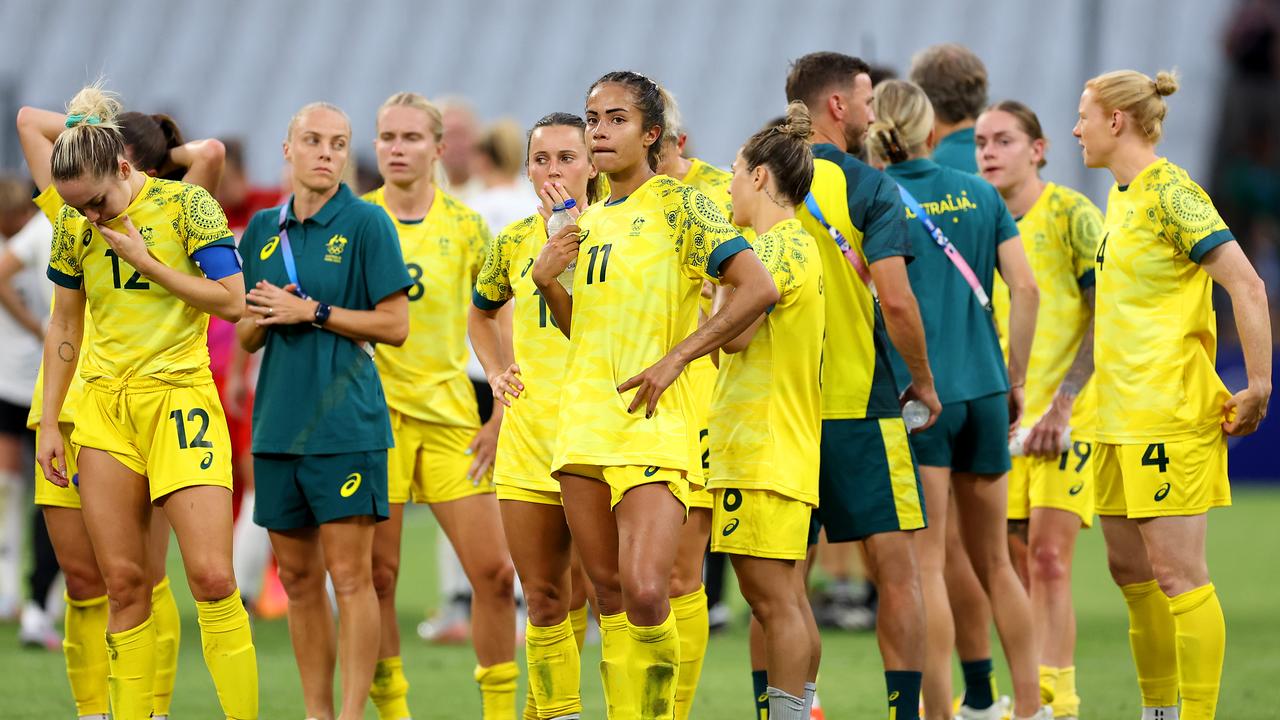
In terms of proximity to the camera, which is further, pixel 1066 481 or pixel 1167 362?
pixel 1066 481

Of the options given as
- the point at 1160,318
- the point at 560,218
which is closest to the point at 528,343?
the point at 560,218

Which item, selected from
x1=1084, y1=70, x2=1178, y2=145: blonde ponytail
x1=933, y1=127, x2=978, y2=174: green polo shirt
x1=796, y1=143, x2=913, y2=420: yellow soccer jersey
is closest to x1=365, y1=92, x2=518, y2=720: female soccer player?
x1=796, y1=143, x2=913, y2=420: yellow soccer jersey

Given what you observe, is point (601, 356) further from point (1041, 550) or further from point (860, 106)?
point (1041, 550)

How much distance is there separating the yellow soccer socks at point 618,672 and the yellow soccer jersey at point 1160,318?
6.04 ft

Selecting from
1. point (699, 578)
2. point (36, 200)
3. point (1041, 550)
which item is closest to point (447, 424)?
point (699, 578)

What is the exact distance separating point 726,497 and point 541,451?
27.0 inches

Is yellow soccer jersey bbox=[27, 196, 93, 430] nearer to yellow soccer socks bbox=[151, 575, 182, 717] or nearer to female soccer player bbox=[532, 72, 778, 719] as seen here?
yellow soccer socks bbox=[151, 575, 182, 717]

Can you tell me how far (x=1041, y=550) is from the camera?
635cm

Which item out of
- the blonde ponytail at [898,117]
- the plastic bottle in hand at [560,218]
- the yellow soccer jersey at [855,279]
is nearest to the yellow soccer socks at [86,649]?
the plastic bottle in hand at [560,218]

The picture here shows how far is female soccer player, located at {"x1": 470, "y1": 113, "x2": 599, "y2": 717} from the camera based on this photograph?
16.5ft

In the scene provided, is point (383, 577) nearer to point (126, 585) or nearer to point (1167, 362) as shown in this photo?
point (126, 585)

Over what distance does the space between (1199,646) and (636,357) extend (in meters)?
2.11

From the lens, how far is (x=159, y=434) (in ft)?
16.1

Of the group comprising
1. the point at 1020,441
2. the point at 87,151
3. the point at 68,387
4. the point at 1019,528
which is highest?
the point at 87,151
